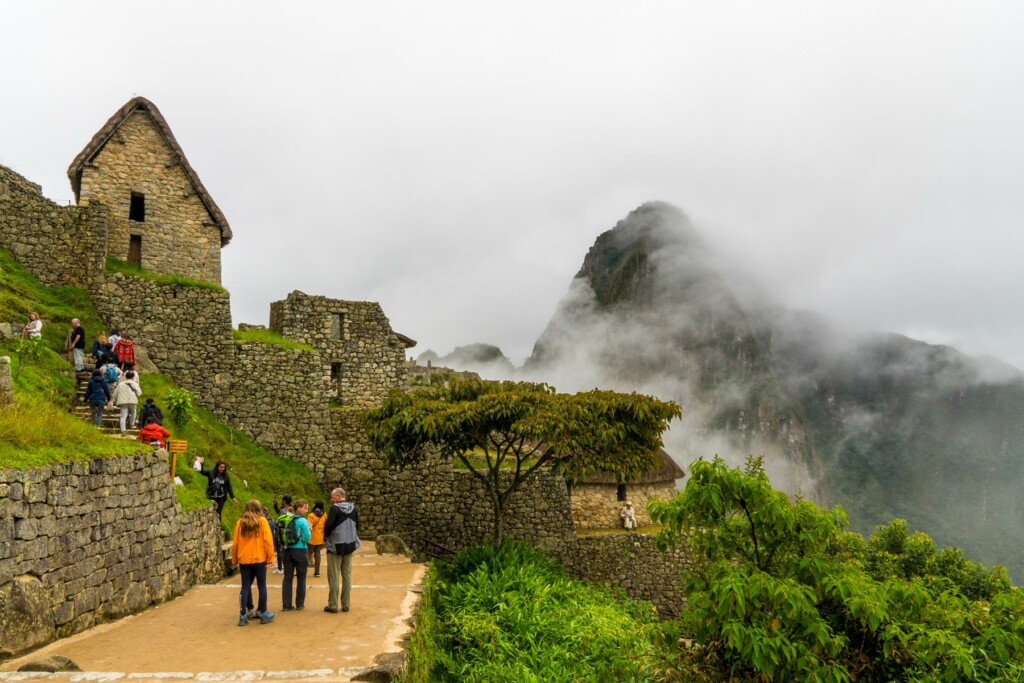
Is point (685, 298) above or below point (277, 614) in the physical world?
above

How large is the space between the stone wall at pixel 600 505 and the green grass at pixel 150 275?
14.6m

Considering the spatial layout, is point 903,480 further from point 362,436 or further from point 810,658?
point 810,658

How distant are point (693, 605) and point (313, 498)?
523 inches

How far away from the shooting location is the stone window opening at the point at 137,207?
1909 cm

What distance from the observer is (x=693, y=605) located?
7383mm

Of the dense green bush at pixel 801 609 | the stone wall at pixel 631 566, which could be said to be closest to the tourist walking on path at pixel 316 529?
the dense green bush at pixel 801 609

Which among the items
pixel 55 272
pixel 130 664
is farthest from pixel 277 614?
pixel 55 272

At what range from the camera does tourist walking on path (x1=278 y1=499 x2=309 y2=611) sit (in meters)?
8.70

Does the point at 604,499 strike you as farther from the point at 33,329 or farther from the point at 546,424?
the point at 33,329

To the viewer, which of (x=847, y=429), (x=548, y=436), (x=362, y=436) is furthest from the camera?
(x=847, y=429)

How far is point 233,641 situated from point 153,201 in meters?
16.3

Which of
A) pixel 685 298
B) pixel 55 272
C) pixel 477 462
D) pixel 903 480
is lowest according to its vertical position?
Result: pixel 903 480

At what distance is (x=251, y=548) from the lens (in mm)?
7977

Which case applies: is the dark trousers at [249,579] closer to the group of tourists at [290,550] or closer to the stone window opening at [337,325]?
the group of tourists at [290,550]
